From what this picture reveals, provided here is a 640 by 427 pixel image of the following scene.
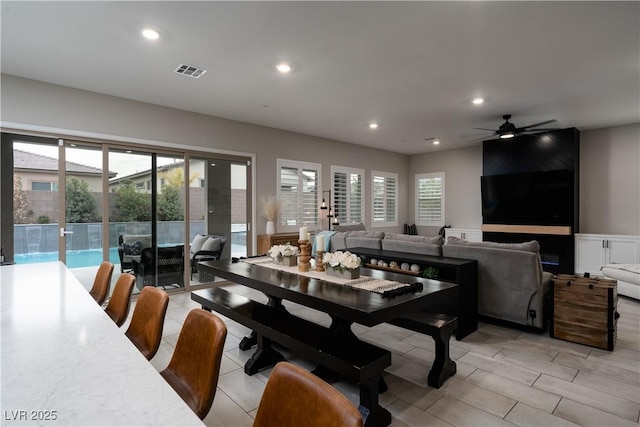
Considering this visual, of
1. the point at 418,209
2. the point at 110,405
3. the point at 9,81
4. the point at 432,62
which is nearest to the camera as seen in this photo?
the point at 110,405

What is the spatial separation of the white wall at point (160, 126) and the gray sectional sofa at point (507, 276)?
11.7 feet

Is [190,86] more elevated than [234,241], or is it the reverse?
[190,86]

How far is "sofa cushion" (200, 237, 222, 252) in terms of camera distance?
560cm

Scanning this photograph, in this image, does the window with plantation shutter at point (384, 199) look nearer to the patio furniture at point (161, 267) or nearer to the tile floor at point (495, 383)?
the patio furniture at point (161, 267)

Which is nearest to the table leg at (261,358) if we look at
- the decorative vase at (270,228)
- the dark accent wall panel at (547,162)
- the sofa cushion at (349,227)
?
the decorative vase at (270,228)

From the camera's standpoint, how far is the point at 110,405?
821mm

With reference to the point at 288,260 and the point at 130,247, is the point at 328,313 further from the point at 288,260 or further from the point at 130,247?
the point at 130,247

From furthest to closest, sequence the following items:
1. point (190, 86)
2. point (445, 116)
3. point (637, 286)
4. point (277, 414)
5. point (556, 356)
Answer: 1. point (445, 116)
2. point (637, 286)
3. point (190, 86)
4. point (556, 356)
5. point (277, 414)

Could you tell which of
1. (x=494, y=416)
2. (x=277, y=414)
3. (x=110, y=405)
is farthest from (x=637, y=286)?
(x=110, y=405)

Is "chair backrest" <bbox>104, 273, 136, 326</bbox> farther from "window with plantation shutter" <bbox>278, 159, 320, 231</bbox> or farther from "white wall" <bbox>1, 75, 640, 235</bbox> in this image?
"window with plantation shutter" <bbox>278, 159, 320, 231</bbox>

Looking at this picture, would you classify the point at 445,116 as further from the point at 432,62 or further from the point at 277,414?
the point at 277,414

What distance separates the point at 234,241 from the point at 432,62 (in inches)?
168

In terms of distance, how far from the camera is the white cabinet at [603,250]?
571cm

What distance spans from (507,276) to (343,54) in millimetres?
2908
